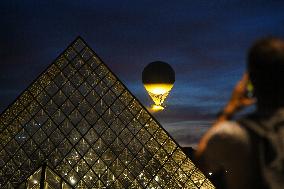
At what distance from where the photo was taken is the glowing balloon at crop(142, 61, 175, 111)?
8.18 meters

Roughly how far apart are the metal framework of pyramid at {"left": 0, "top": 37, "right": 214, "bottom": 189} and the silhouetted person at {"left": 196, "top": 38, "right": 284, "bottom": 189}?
11.8 meters

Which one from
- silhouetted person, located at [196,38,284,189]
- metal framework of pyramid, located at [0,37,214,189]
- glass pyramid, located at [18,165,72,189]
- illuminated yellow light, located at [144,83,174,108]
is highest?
metal framework of pyramid, located at [0,37,214,189]

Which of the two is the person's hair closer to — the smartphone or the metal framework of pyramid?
the smartphone

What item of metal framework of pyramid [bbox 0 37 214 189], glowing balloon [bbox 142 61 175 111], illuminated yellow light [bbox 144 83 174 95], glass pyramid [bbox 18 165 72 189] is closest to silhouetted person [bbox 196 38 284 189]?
glowing balloon [bbox 142 61 175 111]

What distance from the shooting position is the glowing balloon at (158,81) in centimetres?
818

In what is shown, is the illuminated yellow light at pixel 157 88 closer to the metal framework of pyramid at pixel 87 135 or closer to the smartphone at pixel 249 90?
the metal framework of pyramid at pixel 87 135

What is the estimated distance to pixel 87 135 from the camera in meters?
14.3

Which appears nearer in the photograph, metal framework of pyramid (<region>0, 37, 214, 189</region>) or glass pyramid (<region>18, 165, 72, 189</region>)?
glass pyramid (<region>18, 165, 72, 189</region>)

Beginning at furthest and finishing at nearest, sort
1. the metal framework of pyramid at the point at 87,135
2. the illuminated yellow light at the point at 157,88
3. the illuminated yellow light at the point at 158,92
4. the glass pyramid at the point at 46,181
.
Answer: the metal framework of pyramid at the point at 87,135 < the glass pyramid at the point at 46,181 < the illuminated yellow light at the point at 157,88 < the illuminated yellow light at the point at 158,92

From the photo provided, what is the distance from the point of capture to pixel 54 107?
14711 mm

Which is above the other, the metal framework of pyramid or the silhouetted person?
the metal framework of pyramid

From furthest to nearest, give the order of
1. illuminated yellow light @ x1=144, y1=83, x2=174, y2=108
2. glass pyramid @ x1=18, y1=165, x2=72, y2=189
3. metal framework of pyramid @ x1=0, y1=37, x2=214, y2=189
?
metal framework of pyramid @ x1=0, y1=37, x2=214, y2=189, glass pyramid @ x1=18, y1=165, x2=72, y2=189, illuminated yellow light @ x1=144, y1=83, x2=174, y2=108

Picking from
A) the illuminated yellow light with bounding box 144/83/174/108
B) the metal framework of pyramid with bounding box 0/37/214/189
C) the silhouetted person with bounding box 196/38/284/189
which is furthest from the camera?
the metal framework of pyramid with bounding box 0/37/214/189

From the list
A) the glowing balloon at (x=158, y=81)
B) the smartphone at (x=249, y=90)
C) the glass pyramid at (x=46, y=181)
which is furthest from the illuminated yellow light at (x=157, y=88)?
the smartphone at (x=249, y=90)
